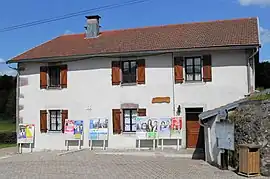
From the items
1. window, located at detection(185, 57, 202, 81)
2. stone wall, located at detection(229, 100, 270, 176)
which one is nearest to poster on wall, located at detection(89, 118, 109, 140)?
window, located at detection(185, 57, 202, 81)

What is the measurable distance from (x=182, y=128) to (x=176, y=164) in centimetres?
519

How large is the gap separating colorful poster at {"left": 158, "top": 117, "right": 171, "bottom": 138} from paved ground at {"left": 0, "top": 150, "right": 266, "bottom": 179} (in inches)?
98.6

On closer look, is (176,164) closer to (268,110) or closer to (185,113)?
(268,110)

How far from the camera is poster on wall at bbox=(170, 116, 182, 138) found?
2000cm

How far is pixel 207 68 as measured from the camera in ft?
65.5

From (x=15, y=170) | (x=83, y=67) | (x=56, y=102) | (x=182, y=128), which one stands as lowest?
(x=15, y=170)

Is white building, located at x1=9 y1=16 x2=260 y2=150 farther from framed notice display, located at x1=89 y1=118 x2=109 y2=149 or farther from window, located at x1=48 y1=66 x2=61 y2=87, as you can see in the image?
framed notice display, located at x1=89 y1=118 x2=109 y2=149

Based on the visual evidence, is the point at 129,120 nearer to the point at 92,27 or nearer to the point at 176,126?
the point at 176,126

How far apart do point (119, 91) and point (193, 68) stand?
416 centimetres

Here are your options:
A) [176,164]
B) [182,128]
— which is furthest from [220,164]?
[182,128]

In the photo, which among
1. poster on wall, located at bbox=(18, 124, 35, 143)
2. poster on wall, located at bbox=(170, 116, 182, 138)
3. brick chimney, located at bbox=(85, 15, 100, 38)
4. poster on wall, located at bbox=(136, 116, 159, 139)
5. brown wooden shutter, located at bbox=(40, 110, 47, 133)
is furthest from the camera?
brick chimney, located at bbox=(85, 15, 100, 38)

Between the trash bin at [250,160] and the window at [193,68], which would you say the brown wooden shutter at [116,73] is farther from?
the trash bin at [250,160]

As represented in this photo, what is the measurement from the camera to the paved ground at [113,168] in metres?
12.7

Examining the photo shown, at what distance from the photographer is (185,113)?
66.9 ft
